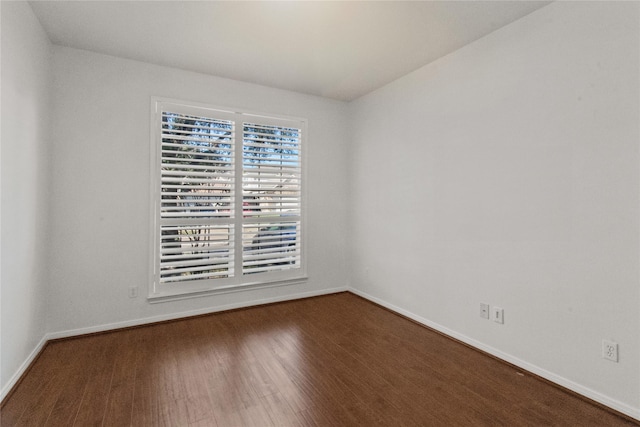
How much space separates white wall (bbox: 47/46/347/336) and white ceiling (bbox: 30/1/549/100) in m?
0.19

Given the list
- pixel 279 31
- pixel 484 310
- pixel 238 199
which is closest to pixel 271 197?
pixel 238 199

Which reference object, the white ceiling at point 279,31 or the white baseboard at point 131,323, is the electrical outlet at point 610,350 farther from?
the white baseboard at point 131,323

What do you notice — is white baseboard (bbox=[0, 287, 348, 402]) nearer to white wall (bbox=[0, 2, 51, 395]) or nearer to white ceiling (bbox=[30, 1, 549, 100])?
white wall (bbox=[0, 2, 51, 395])

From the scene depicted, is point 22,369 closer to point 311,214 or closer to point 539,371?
point 311,214

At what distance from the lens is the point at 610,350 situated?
1.96 m

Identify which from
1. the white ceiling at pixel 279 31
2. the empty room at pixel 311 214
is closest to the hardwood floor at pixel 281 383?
the empty room at pixel 311 214

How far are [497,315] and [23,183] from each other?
373 cm

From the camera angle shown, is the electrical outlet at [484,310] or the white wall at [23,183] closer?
the white wall at [23,183]

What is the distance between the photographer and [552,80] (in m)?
2.24

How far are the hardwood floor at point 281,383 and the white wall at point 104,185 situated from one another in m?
0.33

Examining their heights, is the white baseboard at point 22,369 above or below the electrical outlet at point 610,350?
below

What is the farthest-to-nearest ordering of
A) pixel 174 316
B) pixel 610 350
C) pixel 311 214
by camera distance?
pixel 311 214, pixel 174 316, pixel 610 350

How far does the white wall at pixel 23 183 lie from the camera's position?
6.46 feet

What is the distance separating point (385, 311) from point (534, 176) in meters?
2.11
